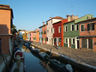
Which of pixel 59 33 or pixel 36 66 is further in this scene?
pixel 59 33

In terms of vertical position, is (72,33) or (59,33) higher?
(59,33)

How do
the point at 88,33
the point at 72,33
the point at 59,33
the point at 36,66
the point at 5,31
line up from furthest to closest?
the point at 59,33, the point at 72,33, the point at 88,33, the point at 5,31, the point at 36,66

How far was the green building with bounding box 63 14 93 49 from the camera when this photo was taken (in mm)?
21219

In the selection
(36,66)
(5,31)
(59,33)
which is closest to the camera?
(36,66)

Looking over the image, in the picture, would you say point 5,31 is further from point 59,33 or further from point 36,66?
point 59,33

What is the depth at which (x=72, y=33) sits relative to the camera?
2270 centimetres

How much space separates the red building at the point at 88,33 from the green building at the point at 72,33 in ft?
3.99

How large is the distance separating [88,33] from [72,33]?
4529 millimetres

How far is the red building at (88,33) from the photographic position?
17.5m

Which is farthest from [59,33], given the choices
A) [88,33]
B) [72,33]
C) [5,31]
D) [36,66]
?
[36,66]

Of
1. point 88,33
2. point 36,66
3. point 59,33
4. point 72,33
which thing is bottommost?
point 36,66

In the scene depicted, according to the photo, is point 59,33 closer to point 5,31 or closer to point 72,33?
point 72,33

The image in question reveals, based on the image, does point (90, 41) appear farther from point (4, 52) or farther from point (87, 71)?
point (4, 52)

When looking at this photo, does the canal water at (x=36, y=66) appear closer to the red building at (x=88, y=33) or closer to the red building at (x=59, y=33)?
the red building at (x=88, y=33)
